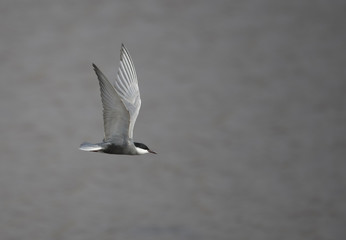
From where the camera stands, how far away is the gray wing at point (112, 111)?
351 cm

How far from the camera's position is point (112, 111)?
3.62 metres

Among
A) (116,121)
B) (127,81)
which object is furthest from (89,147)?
(127,81)

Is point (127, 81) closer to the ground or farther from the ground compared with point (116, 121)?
farther from the ground

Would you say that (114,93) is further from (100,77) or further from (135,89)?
(135,89)

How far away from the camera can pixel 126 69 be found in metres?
4.07

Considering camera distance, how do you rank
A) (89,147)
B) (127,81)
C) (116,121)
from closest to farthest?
1. (89,147)
2. (116,121)
3. (127,81)

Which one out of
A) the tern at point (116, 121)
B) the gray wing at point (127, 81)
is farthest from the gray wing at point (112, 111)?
the gray wing at point (127, 81)

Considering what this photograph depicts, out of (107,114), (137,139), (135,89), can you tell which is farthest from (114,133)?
(137,139)

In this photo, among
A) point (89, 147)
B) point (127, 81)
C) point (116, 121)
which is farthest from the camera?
point (127, 81)

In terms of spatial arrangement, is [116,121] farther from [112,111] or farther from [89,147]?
[89,147]

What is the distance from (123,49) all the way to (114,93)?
622 mm

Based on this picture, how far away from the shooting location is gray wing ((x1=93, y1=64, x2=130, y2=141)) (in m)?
3.51

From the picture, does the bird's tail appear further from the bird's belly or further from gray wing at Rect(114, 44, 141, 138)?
gray wing at Rect(114, 44, 141, 138)

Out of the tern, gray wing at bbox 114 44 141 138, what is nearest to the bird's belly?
the tern
